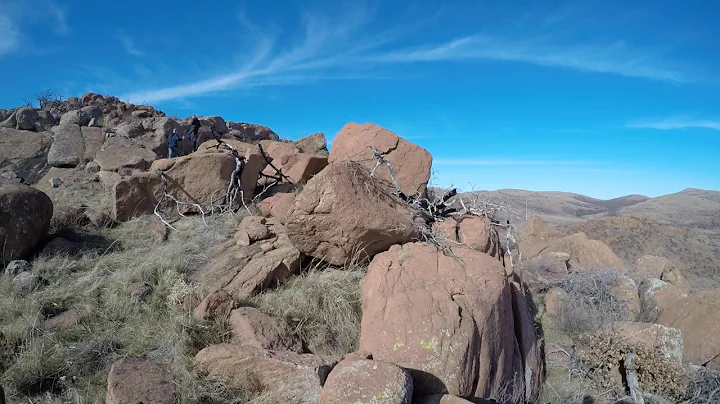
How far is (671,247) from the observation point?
12516mm

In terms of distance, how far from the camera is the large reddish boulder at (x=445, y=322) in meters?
3.38

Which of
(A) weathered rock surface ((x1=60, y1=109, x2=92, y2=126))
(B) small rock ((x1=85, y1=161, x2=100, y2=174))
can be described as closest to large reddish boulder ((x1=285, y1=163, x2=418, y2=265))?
(B) small rock ((x1=85, y1=161, x2=100, y2=174))

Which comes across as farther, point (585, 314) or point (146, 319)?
point (585, 314)

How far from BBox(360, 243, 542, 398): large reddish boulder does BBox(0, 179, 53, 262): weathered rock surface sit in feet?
14.0

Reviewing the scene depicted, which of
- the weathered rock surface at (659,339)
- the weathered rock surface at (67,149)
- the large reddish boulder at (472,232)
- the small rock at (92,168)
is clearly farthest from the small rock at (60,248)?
the weathered rock surface at (659,339)

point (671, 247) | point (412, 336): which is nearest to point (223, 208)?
point (412, 336)

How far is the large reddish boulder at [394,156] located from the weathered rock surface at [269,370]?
301 cm

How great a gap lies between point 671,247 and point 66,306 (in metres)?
14.6

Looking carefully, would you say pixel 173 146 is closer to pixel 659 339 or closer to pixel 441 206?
pixel 441 206

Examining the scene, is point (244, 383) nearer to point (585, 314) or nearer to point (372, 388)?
point (372, 388)

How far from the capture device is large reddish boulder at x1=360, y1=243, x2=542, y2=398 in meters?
3.38

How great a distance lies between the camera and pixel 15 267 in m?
4.94

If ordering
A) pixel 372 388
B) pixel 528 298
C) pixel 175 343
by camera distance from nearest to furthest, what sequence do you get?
pixel 372 388
pixel 175 343
pixel 528 298

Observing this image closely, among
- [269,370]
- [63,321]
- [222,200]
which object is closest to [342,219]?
[269,370]
